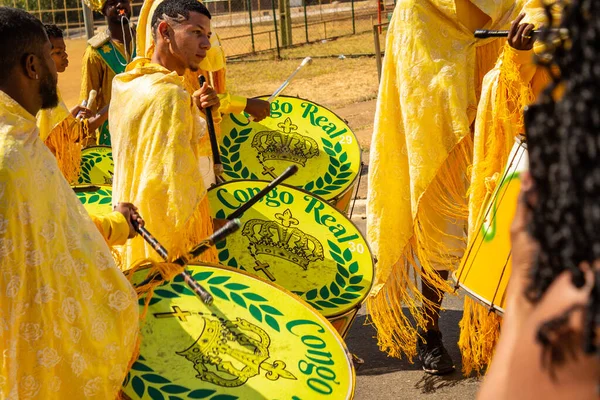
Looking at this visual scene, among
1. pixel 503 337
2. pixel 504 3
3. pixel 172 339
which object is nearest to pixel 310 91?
pixel 504 3

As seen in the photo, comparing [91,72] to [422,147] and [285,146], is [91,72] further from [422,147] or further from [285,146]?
[422,147]

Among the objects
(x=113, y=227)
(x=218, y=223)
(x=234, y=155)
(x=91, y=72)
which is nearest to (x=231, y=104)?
(x=234, y=155)

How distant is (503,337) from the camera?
1244 millimetres

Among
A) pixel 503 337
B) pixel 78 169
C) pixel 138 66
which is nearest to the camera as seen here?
pixel 503 337

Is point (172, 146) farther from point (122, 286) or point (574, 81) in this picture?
point (574, 81)

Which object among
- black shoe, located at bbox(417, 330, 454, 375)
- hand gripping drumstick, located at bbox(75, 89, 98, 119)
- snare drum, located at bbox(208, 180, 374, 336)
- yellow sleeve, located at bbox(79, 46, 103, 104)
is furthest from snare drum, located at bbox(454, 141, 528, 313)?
yellow sleeve, located at bbox(79, 46, 103, 104)

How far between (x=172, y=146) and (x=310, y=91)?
37.7 feet

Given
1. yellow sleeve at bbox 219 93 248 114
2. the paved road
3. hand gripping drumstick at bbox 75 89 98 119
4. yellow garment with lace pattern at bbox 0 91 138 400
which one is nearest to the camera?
yellow garment with lace pattern at bbox 0 91 138 400

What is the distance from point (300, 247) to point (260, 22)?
820 inches

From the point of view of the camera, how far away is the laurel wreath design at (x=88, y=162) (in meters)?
5.38

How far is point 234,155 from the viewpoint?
208 inches

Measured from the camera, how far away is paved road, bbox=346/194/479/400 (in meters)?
4.25

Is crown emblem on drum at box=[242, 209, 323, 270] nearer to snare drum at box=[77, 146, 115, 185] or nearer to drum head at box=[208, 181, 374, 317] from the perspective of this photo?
drum head at box=[208, 181, 374, 317]

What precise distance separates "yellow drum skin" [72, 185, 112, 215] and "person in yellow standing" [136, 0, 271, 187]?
436mm
